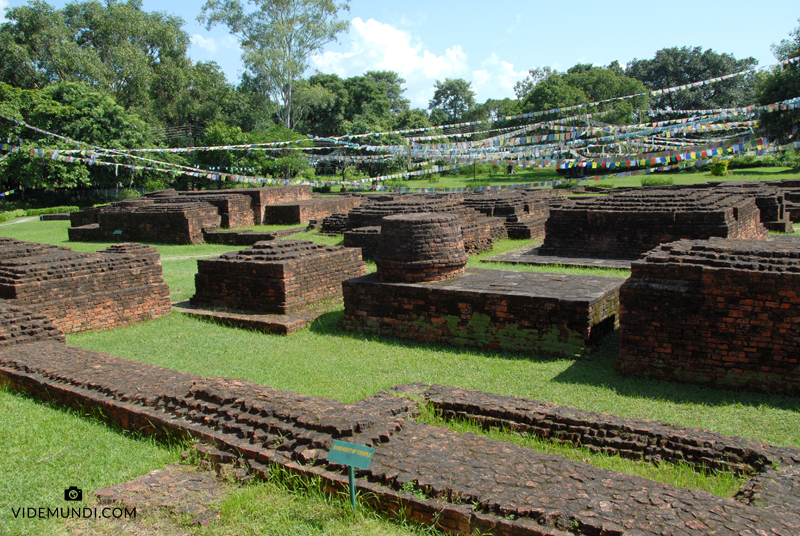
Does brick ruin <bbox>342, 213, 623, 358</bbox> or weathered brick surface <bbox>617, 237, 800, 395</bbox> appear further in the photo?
brick ruin <bbox>342, 213, 623, 358</bbox>

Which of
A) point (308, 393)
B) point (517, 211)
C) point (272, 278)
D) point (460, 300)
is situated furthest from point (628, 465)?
point (517, 211)

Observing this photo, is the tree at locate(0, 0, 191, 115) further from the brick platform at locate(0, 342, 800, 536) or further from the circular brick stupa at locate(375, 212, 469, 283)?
the brick platform at locate(0, 342, 800, 536)

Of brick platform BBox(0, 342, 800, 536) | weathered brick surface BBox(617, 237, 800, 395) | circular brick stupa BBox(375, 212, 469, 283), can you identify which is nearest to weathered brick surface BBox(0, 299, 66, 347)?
brick platform BBox(0, 342, 800, 536)

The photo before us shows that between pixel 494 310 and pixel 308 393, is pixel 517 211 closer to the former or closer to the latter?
pixel 494 310

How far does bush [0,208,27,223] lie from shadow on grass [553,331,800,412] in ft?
84.2

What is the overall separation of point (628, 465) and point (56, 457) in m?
3.87

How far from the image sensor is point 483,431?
4.55 metres

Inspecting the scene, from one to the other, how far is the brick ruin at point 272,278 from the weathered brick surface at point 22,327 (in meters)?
2.44

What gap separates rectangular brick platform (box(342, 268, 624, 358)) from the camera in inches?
253

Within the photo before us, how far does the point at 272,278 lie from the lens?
8500 mm

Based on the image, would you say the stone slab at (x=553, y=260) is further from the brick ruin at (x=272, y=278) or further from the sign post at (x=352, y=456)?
the sign post at (x=352, y=456)

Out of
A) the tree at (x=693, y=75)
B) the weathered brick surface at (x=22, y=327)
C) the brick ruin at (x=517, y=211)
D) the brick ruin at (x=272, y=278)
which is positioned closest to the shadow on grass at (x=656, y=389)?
the brick ruin at (x=272, y=278)

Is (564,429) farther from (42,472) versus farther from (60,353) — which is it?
(60,353)

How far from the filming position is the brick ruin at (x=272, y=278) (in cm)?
850
